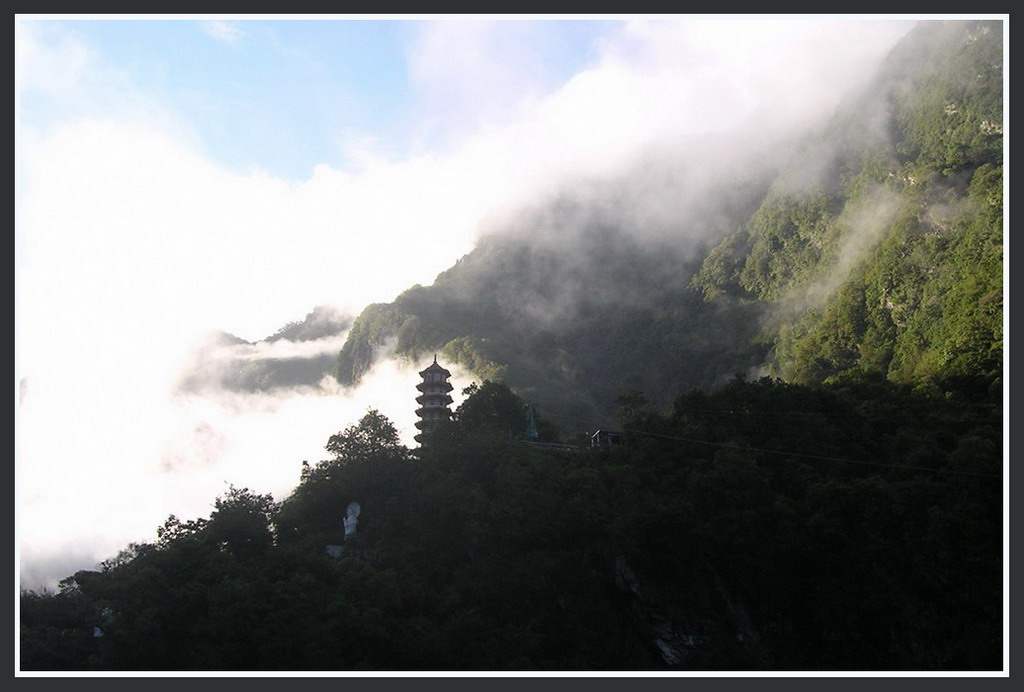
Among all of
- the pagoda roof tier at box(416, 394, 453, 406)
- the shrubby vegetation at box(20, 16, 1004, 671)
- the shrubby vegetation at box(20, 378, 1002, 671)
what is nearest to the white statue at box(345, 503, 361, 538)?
the shrubby vegetation at box(20, 16, 1004, 671)

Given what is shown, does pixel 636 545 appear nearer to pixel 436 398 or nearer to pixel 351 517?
pixel 351 517

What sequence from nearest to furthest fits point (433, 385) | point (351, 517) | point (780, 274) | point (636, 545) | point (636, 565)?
point (636, 545)
point (636, 565)
point (351, 517)
point (433, 385)
point (780, 274)

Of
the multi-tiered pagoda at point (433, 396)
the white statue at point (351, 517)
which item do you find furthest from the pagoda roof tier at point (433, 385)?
the white statue at point (351, 517)

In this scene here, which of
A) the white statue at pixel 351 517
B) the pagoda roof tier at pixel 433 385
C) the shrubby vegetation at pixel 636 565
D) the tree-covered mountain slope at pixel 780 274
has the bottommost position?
the shrubby vegetation at pixel 636 565

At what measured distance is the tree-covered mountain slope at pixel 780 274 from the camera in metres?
36.2

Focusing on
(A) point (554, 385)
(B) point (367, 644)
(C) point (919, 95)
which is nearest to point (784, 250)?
(C) point (919, 95)

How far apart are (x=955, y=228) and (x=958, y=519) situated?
20053 millimetres

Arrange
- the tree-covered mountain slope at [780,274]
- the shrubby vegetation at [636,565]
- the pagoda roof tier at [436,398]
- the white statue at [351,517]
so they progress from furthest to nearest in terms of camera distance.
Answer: the tree-covered mountain slope at [780,274], the pagoda roof tier at [436,398], the white statue at [351,517], the shrubby vegetation at [636,565]

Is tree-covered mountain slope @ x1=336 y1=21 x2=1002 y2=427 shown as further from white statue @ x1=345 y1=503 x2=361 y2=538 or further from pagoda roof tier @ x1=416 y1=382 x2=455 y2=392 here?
white statue @ x1=345 y1=503 x2=361 y2=538

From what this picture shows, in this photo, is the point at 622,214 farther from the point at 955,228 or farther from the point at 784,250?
the point at 955,228

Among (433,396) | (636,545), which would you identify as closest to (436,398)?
(433,396)

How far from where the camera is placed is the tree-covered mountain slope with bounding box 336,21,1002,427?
36188 mm

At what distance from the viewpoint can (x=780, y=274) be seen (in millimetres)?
48094

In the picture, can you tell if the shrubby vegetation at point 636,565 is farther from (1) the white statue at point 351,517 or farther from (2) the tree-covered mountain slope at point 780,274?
(2) the tree-covered mountain slope at point 780,274
